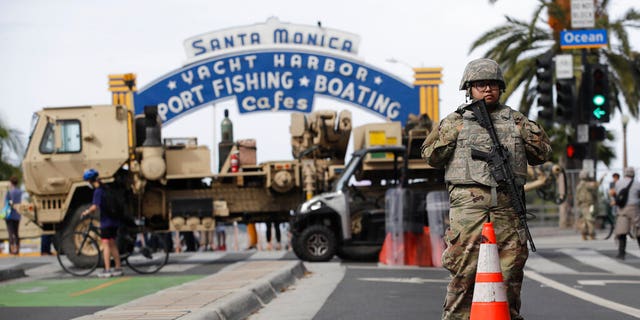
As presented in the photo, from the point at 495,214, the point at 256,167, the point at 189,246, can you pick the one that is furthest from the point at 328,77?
the point at 495,214

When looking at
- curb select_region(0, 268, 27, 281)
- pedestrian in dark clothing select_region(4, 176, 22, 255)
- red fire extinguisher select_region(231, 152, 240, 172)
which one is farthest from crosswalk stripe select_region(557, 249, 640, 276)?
pedestrian in dark clothing select_region(4, 176, 22, 255)

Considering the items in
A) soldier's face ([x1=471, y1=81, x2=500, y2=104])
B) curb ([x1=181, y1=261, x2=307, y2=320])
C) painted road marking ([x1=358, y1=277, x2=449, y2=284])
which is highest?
soldier's face ([x1=471, y1=81, x2=500, y2=104])

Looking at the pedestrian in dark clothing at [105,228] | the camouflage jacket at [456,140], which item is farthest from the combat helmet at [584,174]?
the camouflage jacket at [456,140]

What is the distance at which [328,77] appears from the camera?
3766 centimetres

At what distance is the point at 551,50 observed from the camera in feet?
112

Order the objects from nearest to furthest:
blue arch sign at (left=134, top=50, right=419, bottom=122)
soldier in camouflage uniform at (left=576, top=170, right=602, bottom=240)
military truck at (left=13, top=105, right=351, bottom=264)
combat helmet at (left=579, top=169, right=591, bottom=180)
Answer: military truck at (left=13, top=105, right=351, bottom=264), combat helmet at (left=579, top=169, right=591, bottom=180), soldier in camouflage uniform at (left=576, top=170, right=602, bottom=240), blue arch sign at (left=134, top=50, right=419, bottom=122)

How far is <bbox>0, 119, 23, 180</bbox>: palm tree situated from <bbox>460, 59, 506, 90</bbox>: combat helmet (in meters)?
51.7

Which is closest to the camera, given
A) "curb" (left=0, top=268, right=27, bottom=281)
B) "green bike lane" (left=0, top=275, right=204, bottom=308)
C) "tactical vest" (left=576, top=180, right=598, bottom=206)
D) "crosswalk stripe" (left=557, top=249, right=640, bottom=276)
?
"green bike lane" (left=0, top=275, right=204, bottom=308)

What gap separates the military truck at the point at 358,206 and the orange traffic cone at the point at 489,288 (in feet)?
42.5

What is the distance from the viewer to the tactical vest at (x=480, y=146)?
725cm

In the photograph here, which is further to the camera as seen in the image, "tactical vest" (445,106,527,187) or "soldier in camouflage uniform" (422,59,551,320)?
"tactical vest" (445,106,527,187)

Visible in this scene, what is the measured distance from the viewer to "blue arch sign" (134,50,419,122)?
37562 millimetres

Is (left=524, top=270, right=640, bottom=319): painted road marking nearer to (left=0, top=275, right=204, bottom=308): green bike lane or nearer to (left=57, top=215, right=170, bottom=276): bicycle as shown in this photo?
(left=0, top=275, right=204, bottom=308): green bike lane

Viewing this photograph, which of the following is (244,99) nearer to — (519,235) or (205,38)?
(205,38)
